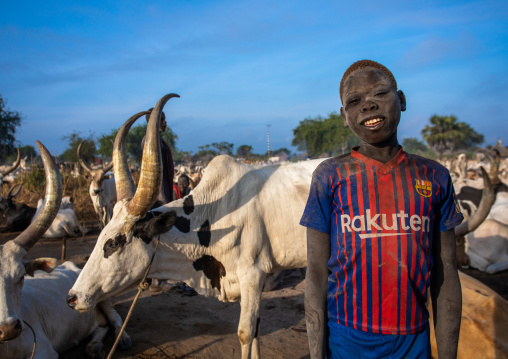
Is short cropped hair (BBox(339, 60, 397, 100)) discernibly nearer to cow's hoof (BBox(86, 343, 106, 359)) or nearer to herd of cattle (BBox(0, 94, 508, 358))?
herd of cattle (BBox(0, 94, 508, 358))

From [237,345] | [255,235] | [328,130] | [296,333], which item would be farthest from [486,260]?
[328,130]

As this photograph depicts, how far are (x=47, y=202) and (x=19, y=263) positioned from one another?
555 millimetres

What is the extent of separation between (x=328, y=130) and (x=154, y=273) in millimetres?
40062

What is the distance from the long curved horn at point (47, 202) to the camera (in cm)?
305

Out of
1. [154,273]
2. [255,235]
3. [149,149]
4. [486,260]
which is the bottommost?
[486,260]

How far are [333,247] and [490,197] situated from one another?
3364 mm

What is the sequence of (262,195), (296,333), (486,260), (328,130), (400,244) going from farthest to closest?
(328,130) → (486,260) → (296,333) → (262,195) → (400,244)

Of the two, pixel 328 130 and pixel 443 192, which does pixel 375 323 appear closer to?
pixel 443 192

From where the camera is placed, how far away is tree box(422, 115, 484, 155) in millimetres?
44844

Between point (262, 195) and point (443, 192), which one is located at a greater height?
point (443, 192)

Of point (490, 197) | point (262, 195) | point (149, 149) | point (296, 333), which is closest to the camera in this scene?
point (149, 149)

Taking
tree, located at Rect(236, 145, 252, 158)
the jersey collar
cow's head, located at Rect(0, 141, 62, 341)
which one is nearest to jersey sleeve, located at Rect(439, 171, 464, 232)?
the jersey collar

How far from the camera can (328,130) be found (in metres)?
41.7

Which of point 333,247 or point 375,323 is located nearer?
point 375,323
